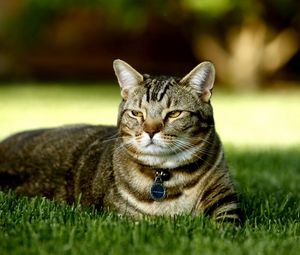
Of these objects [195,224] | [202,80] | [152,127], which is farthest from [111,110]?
[195,224]

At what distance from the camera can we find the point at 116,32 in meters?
17.4

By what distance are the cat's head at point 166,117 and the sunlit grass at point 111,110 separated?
12.2 ft

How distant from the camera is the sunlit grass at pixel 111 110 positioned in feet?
29.5

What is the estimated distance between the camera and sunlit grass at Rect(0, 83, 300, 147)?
8.98 metres

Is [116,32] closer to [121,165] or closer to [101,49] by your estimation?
[101,49]

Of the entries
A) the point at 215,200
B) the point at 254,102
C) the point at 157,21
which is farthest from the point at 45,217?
the point at 157,21

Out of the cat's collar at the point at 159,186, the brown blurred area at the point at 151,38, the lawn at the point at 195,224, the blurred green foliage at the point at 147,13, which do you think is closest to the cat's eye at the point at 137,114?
the cat's collar at the point at 159,186

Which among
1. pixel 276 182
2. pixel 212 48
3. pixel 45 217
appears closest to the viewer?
pixel 45 217

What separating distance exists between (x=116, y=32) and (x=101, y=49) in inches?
33.4

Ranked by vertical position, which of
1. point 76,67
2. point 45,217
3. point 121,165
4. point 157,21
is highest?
point 157,21

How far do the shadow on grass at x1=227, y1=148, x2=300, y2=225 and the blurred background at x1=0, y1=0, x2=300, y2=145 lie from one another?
426 centimetres

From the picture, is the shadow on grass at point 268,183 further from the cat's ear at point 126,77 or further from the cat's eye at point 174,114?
the cat's ear at point 126,77

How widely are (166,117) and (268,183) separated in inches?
75.8

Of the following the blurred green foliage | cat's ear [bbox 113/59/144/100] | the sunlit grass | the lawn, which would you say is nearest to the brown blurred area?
the blurred green foliage
